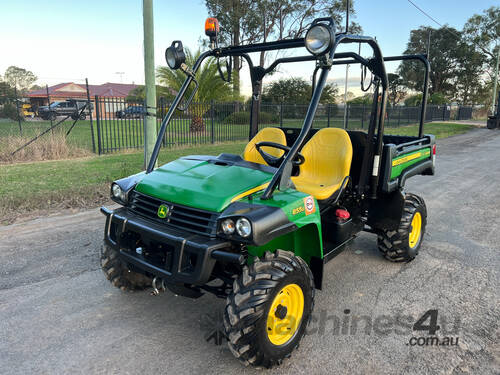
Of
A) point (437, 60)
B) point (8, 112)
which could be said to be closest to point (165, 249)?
point (8, 112)

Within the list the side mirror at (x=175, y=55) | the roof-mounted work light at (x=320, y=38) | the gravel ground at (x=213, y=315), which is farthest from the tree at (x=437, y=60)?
the roof-mounted work light at (x=320, y=38)

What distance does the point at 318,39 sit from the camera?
8.24 ft

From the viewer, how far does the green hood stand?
105 inches

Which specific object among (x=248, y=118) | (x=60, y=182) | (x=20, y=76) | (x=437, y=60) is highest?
(x=437, y=60)

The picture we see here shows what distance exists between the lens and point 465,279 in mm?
3811

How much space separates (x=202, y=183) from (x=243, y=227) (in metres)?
0.63

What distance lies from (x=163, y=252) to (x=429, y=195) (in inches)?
229

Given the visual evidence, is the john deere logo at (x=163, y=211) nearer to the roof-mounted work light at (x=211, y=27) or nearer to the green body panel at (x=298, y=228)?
the green body panel at (x=298, y=228)

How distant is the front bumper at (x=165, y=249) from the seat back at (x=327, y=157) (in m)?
1.68

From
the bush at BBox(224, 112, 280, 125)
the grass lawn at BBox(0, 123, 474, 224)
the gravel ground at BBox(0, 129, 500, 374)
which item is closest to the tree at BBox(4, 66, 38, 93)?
the bush at BBox(224, 112, 280, 125)

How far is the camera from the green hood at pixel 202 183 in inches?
105

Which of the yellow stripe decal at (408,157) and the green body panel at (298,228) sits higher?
the yellow stripe decal at (408,157)

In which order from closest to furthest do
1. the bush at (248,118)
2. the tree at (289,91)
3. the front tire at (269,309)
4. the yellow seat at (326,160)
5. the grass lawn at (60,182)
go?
1. the front tire at (269,309)
2. the yellow seat at (326,160)
3. the grass lawn at (60,182)
4. the bush at (248,118)
5. the tree at (289,91)

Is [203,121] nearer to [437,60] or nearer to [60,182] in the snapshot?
[60,182]
